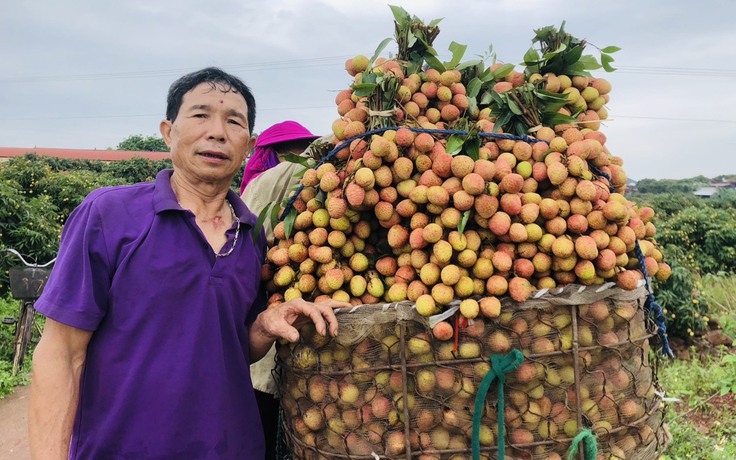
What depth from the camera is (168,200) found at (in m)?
1.74

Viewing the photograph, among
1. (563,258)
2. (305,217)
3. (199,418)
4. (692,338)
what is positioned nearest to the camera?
(563,258)

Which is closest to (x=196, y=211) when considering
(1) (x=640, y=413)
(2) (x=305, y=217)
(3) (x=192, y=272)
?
(3) (x=192, y=272)

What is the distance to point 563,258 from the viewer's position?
1.54 metres

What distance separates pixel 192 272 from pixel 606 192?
134 cm

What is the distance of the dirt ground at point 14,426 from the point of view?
4309mm

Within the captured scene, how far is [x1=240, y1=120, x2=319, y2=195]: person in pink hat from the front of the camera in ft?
10.7

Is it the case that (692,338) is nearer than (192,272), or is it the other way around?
(192,272)

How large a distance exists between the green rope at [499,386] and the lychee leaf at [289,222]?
2.68 ft

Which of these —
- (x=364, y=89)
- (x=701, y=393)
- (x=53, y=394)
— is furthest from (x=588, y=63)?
(x=701, y=393)

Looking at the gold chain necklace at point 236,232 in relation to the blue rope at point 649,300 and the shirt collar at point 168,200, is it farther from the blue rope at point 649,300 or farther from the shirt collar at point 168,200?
the blue rope at point 649,300

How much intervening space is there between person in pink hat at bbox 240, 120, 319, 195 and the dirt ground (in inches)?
124

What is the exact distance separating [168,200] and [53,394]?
67 centimetres

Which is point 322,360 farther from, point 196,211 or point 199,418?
point 196,211

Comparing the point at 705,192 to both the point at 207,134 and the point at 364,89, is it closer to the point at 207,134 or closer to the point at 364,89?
the point at 364,89
